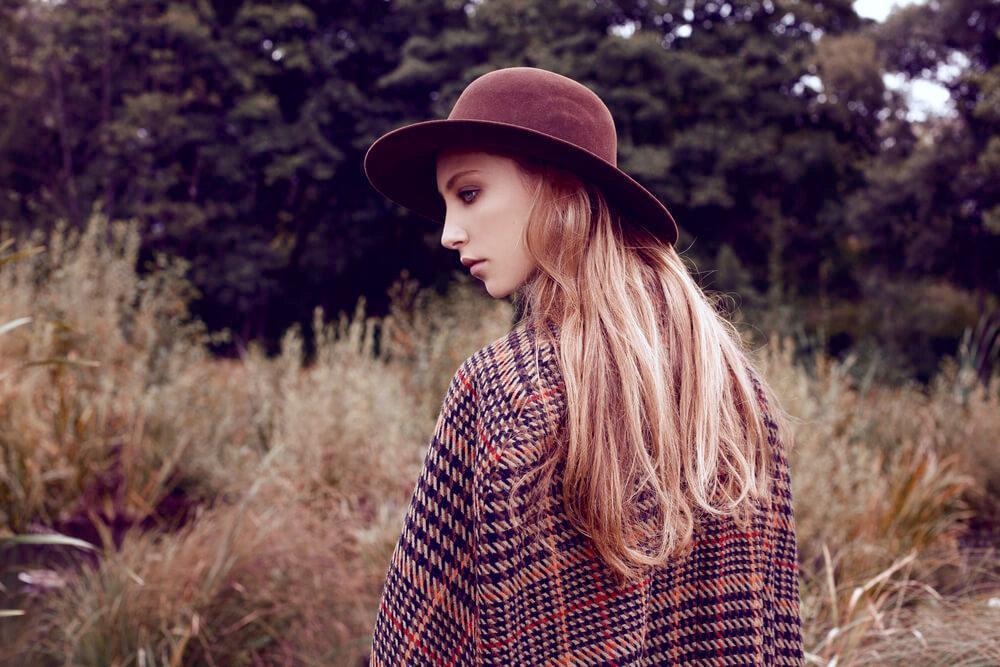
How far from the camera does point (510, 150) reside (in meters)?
1.31

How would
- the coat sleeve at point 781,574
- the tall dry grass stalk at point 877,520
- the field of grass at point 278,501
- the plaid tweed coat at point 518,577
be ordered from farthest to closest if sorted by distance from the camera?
the field of grass at point 278,501, the tall dry grass stalk at point 877,520, the coat sleeve at point 781,574, the plaid tweed coat at point 518,577

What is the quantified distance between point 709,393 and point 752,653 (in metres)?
0.42

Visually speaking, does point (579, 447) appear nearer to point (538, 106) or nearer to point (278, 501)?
point (538, 106)

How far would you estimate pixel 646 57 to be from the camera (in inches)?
527

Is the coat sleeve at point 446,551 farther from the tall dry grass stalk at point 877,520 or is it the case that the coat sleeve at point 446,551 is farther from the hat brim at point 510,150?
the tall dry grass stalk at point 877,520

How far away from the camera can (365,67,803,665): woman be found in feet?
3.72

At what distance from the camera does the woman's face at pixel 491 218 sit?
1.31 metres

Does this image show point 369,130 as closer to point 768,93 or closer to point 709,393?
point 768,93

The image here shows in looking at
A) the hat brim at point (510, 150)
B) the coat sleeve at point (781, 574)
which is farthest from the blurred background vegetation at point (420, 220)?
the coat sleeve at point (781, 574)

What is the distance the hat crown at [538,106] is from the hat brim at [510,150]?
A: 1.5 inches

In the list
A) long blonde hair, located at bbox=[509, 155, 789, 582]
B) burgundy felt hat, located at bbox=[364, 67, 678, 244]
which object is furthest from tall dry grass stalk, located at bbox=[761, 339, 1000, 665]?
burgundy felt hat, located at bbox=[364, 67, 678, 244]

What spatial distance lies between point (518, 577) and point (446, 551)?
12 centimetres

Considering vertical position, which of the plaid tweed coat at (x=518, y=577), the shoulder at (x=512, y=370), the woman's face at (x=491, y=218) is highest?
Result: the woman's face at (x=491, y=218)

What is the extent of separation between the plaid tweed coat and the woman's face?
12 centimetres
